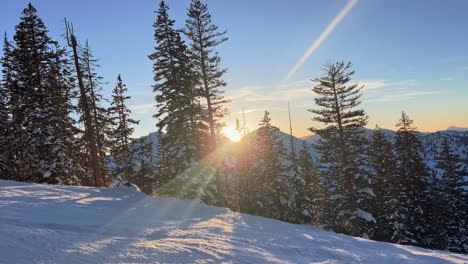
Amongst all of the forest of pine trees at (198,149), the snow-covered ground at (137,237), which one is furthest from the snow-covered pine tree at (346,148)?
the snow-covered ground at (137,237)

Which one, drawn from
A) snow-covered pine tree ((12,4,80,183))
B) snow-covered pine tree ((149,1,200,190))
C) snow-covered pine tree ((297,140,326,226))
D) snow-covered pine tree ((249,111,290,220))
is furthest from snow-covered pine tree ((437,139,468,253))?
snow-covered pine tree ((12,4,80,183))

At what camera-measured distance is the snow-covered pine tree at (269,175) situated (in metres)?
35.3

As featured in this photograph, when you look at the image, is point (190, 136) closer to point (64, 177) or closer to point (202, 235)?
point (64, 177)


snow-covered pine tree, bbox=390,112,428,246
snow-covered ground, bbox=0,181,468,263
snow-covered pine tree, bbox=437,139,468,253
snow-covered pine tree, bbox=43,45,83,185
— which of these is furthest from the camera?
snow-covered pine tree, bbox=437,139,468,253

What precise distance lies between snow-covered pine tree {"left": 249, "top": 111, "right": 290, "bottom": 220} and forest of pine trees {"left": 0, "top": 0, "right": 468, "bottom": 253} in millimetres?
106

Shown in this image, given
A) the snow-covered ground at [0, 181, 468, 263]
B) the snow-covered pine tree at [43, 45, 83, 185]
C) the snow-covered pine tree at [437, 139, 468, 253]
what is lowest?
the snow-covered pine tree at [437, 139, 468, 253]

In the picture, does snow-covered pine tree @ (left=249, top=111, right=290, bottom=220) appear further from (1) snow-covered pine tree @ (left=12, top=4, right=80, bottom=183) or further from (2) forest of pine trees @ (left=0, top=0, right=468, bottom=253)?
(1) snow-covered pine tree @ (left=12, top=4, right=80, bottom=183)

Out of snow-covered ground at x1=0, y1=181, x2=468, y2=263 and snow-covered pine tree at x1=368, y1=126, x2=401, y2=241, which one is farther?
snow-covered pine tree at x1=368, y1=126, x2=401, y2=241

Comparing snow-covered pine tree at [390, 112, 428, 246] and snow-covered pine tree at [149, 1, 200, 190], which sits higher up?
snow-covered pine tree at [149, 1, 200, 190]

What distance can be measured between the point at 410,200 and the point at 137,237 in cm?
3243

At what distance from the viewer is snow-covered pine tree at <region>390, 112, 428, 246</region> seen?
3390cm

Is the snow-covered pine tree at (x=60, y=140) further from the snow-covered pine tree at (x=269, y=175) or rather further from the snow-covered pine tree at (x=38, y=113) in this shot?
the snow-covered pine tree at (x=269, y=175)

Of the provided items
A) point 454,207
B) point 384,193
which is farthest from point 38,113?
point 454,207

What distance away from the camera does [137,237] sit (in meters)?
10.0
